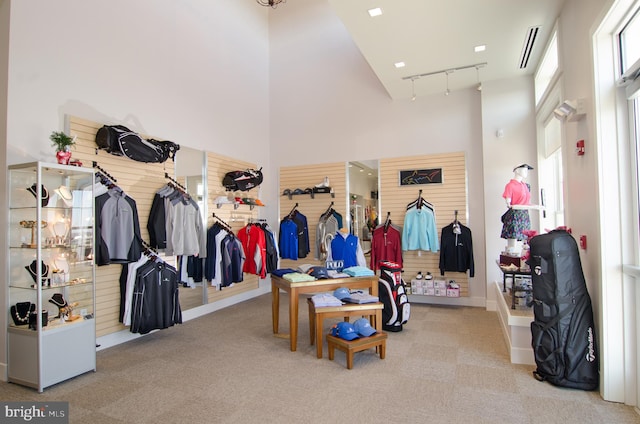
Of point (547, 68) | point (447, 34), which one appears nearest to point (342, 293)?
point (447, 34)

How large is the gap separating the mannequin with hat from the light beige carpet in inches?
47.2

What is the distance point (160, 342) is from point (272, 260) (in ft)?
7.96

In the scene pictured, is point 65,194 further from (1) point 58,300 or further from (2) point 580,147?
(2) point 580,147

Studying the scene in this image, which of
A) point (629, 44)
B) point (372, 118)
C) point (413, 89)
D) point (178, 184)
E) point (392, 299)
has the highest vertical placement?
point (413, 89)

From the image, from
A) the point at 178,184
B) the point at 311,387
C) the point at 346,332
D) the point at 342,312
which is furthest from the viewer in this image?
the point at 178,184

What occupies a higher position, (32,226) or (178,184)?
(178,184)

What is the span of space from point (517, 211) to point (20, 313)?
5.30 metres

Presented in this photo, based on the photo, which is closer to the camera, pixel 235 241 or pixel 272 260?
pixel 235 241

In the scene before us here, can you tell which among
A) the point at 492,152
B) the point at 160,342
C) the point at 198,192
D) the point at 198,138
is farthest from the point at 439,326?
the point at 198,138

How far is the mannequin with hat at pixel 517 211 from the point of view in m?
4.37

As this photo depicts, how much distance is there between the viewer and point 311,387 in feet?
9.88

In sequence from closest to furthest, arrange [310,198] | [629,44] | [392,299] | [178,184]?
[629,44] → [392,299] → [178,184] → [310,198]

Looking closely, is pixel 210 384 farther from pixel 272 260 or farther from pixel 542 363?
pixel 272 260

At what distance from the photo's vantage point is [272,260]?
6.34 meters
